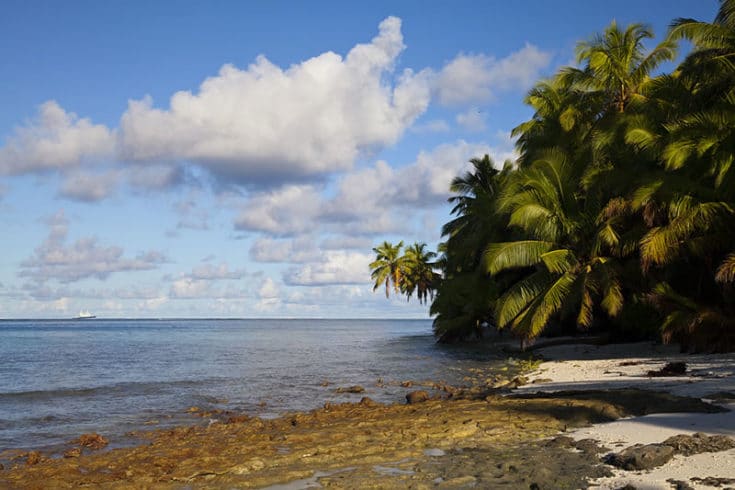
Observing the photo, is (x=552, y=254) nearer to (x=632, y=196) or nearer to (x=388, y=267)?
(x=632, y=196)

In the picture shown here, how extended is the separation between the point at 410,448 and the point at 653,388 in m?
6.44

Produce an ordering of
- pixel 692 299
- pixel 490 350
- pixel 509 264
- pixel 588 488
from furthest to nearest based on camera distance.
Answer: pixel 490 350
pixel 509 264
pixel 692 299
pixel 588 488

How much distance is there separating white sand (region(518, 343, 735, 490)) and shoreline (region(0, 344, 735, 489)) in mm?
38

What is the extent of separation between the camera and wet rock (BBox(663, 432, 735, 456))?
22.1ft

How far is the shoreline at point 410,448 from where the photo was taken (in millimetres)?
7047

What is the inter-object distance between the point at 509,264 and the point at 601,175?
15.5 ft

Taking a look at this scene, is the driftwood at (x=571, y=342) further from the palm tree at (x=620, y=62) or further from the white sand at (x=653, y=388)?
the palm tree at (x=620, y=62)

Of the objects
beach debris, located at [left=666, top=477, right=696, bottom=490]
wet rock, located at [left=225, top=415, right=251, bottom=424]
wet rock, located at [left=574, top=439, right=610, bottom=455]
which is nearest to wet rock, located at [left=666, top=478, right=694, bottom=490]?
beach debris, located at [left=666, top=477, right=696, bottom=490]

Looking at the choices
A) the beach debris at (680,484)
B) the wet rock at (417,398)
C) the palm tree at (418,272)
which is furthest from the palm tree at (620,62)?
the palm tree at (418,272)

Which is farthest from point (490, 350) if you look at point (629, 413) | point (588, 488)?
point (588, 488)

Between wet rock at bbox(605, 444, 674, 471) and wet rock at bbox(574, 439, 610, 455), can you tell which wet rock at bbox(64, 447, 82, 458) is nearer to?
wet rock at bbox(574, 439, 610, 455)

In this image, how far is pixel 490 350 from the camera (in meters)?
35.2

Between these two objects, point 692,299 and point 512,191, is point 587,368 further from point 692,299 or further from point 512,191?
point 512,191

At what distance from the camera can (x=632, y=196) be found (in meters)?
18.6
